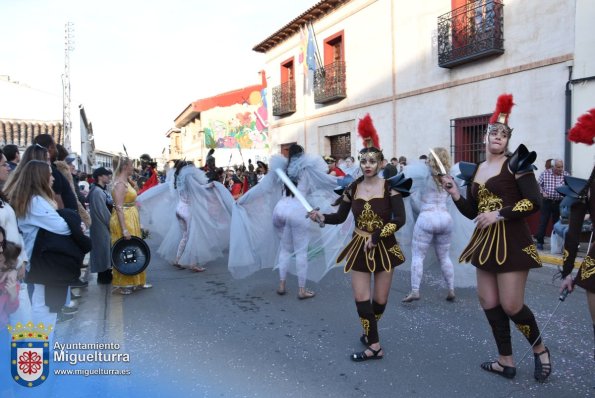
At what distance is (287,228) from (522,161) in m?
3.18

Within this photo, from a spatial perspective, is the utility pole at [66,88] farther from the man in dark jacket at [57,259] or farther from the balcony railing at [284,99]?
the man in dark jacket at [57,259]

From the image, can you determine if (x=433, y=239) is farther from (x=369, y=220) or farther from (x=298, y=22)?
(x=298, y=22)

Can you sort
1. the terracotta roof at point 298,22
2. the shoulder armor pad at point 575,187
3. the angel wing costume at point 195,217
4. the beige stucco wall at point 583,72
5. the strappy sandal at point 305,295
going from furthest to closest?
the terracotta roof at point 298,22 < the beige stucco wall at point 583,72 < the angel wing costume at point 195,217 < the strappy sandal at point 305,295 < the shoulder armor pad at point 575,187

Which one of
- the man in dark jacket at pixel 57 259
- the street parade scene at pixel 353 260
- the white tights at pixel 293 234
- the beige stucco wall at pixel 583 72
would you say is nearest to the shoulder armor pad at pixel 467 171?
the street parade scene at pixel 353 260

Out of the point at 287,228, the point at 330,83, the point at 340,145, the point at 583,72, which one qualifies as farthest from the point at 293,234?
the point at 330,83

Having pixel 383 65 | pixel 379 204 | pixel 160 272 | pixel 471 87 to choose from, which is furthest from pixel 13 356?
pixel 383 65

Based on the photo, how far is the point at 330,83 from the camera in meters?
17.4

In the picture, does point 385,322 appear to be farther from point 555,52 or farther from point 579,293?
point 555,52

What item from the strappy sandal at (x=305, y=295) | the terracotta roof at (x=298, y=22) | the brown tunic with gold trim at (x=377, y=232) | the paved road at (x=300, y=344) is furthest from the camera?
the terracotta roof at (x=298, y=22)

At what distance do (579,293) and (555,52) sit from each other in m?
5.90

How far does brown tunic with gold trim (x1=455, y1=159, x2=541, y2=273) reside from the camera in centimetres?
332

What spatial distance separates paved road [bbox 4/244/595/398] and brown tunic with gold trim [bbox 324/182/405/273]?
82cm

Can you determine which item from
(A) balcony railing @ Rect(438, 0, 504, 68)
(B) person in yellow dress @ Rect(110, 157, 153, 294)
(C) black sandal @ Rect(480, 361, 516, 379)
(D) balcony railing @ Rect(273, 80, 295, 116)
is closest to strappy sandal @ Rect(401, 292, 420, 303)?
(C) black sandal @ Rect(480, 361, 516, 379)

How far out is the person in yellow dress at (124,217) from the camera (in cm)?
620
